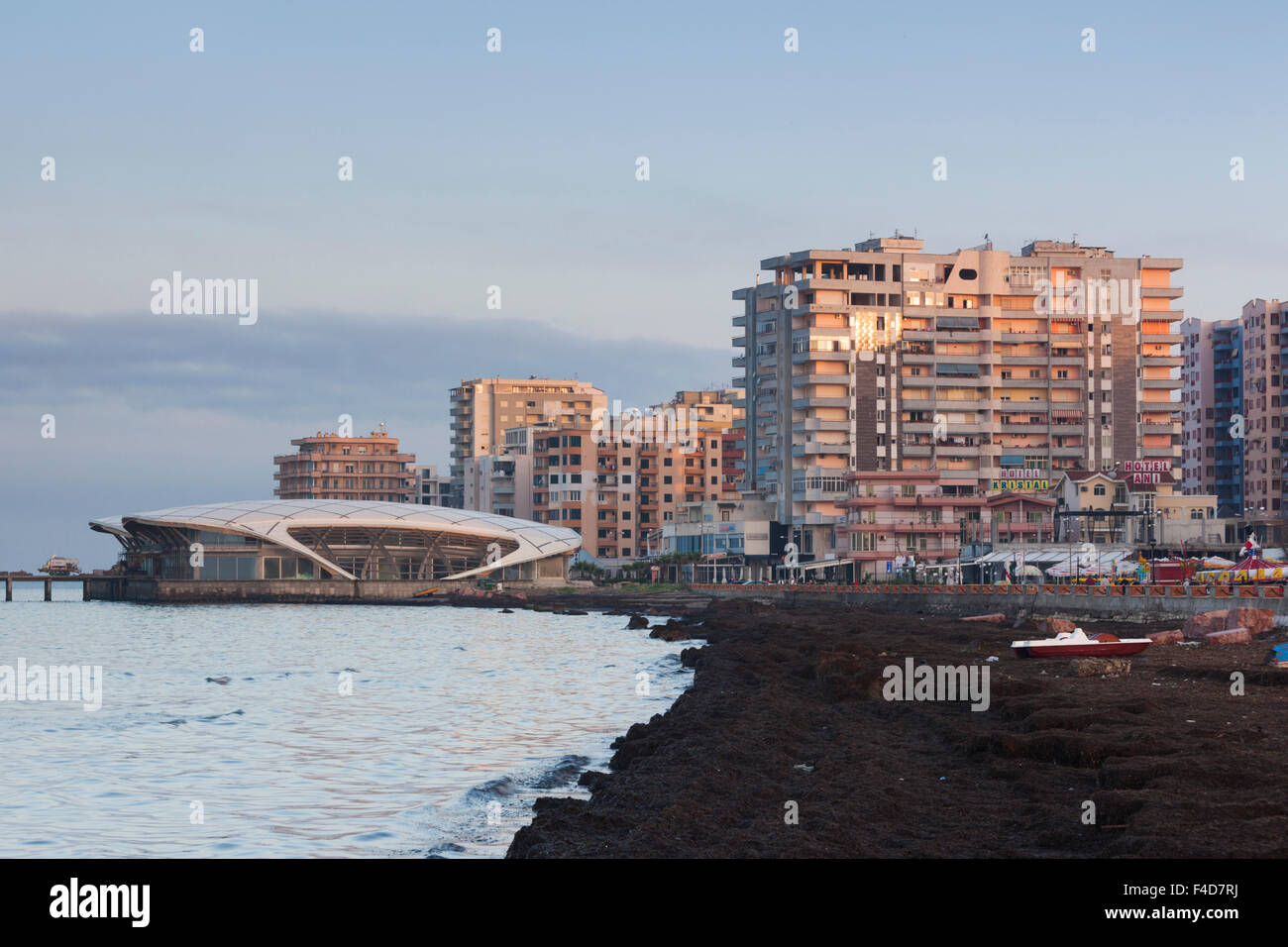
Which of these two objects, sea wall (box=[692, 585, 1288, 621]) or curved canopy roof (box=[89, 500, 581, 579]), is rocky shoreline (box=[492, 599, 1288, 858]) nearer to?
sea wall (box=[692, 585, 1288, 621])

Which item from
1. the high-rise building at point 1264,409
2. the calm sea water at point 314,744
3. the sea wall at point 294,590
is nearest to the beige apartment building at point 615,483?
the sea wall at point 294,590

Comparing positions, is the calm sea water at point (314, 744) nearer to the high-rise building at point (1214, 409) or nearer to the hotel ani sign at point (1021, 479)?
the hotel ani sign at point (1021, 479)

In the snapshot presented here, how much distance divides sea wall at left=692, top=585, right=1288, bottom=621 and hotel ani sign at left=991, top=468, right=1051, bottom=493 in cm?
3404

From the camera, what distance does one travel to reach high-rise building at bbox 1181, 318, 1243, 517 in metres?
178

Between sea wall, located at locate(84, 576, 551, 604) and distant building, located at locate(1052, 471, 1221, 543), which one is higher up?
distant building, located at locate(1052, 471, 1221, 543)

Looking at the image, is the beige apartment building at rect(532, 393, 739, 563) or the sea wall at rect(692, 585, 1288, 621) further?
the beige apartment building at rect(532, 393, 739, 563)

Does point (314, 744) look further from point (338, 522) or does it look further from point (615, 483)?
point (615, 483)

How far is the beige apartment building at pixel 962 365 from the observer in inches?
5856

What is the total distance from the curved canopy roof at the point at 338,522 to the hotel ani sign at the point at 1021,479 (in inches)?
1874

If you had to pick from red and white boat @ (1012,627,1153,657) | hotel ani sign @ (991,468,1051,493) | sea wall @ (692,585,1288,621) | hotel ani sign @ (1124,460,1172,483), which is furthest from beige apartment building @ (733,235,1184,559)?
red and white boat @ (1012,627,1153,657)

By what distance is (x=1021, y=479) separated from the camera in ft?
479
